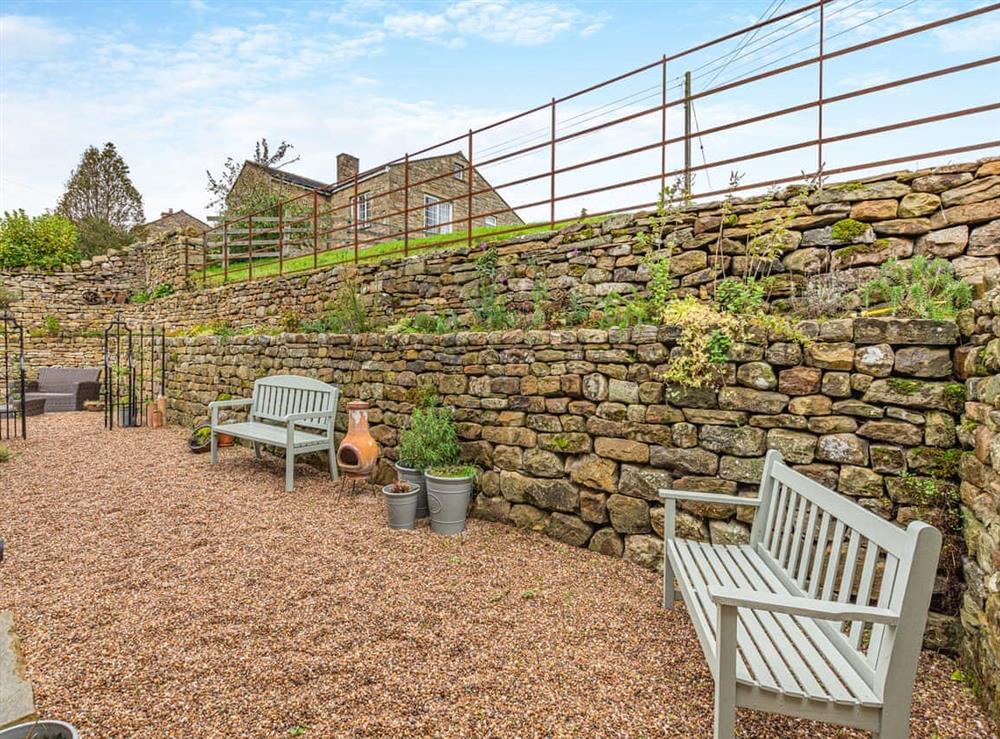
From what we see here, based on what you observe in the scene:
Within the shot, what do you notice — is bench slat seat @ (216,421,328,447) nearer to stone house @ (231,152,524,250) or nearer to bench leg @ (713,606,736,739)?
bench leg @ (713,606,736,739)

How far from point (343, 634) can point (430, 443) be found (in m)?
1.89

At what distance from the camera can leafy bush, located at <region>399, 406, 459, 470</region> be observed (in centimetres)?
424

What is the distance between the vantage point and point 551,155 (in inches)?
236

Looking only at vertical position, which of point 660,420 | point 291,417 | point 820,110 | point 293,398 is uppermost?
point 820,110

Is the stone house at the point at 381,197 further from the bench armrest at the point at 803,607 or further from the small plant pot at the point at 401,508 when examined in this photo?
the bench armrest at the point at 803,607

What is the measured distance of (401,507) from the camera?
4016 mm

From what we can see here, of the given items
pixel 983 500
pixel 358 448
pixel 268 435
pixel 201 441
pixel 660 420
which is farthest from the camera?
pixel 201 441

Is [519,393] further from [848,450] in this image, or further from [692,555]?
[848,450]

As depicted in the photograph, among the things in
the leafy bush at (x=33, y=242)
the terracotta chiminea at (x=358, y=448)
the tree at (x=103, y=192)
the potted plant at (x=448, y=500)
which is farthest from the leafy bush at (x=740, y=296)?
the tree at (x=103, y=192)

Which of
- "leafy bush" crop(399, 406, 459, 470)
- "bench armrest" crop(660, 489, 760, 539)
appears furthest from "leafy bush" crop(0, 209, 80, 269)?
"bench armrest" crop(660, 489, 760, 539)

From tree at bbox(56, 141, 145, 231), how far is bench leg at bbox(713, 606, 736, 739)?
32518 millimetres

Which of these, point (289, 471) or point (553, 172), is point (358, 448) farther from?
point (553, 172)

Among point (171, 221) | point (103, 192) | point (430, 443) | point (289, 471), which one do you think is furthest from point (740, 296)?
point (171, 221)

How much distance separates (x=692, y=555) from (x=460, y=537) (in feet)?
6.31
